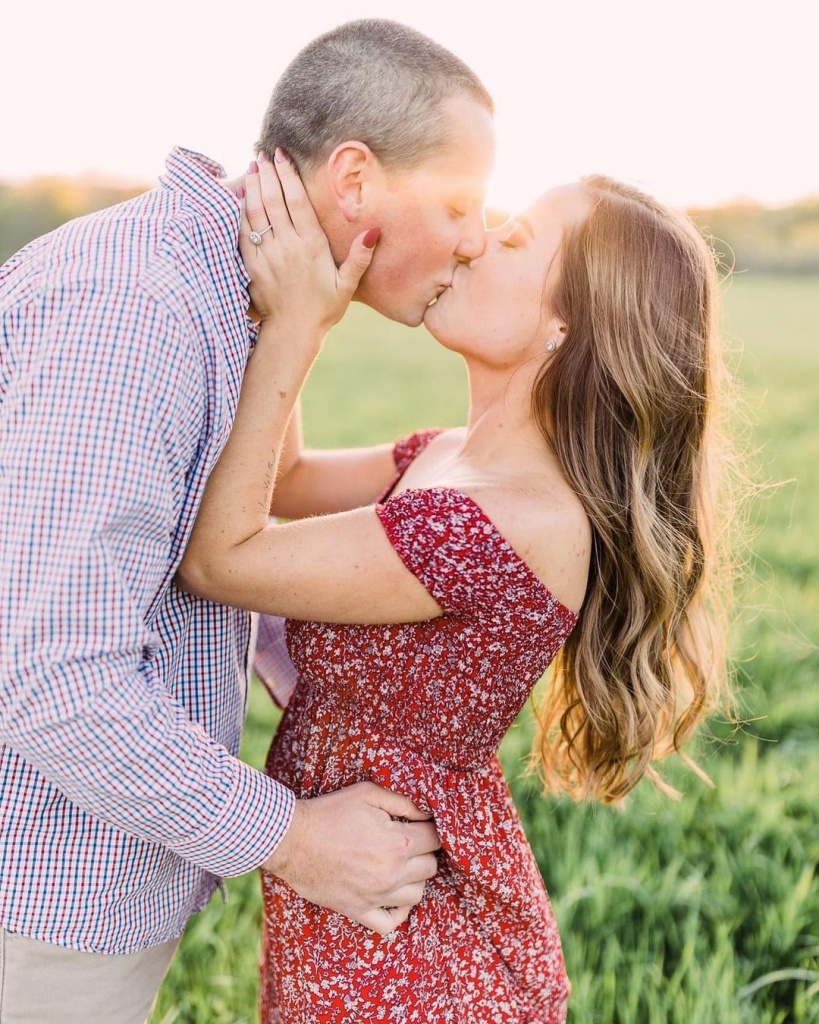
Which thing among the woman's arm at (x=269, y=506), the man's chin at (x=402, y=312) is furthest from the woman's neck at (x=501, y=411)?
the woman's arm at (x=269, y=506)

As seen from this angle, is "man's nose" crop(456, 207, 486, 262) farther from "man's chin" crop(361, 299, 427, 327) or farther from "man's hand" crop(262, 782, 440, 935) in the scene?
"man's hand" crop(262, 782, 440, 935)

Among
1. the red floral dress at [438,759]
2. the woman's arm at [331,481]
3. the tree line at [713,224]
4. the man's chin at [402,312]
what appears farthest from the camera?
the tree line at [713,224]

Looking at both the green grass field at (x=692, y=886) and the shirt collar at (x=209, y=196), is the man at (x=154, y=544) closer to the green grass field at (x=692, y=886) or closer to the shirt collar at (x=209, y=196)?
the shirt collar at (x=209, y=196)

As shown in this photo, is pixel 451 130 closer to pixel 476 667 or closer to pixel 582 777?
pixel 476 667

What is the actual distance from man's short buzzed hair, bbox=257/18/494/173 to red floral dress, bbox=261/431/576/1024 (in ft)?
2.33

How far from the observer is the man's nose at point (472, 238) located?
90.4 inches

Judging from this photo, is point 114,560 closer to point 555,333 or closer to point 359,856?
point 359,856

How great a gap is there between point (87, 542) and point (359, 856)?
2.74 ft

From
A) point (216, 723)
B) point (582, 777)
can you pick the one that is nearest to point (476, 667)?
point (216, 723)

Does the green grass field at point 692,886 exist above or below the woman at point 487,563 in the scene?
below

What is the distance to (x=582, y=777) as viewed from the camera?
2.73 metres

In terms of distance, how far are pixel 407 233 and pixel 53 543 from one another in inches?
41.3

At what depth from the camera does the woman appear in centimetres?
198

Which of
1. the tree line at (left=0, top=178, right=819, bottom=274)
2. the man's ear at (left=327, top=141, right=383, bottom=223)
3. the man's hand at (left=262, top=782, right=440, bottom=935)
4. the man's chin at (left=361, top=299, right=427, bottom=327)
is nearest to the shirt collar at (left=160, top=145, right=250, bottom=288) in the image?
the man's ear at (left=327, top=141, right=383, bottom=223)
